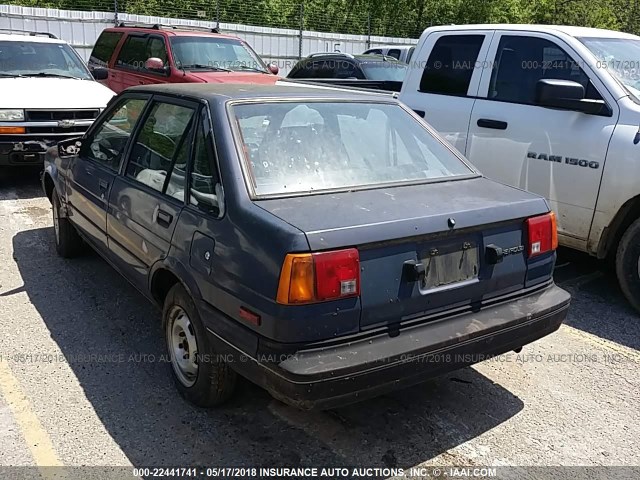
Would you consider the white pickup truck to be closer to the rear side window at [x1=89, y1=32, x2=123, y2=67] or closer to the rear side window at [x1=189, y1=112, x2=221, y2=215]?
the rear side window at [x1=189, y1=112, x2=221, y2=215]

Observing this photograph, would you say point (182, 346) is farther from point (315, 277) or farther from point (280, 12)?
point (280, 12)

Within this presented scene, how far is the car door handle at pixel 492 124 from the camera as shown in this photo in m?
5.36

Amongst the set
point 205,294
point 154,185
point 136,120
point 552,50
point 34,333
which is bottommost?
point 34,333

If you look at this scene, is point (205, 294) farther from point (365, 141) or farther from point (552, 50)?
point (552, 50)

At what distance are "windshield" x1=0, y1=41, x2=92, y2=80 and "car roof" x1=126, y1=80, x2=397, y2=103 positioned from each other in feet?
17.5

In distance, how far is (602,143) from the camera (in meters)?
4.68

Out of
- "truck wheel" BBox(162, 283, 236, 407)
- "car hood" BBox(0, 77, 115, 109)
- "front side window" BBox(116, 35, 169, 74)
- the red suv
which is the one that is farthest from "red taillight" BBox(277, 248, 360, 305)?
"front side window" BBox(116, 35, 169, 74)

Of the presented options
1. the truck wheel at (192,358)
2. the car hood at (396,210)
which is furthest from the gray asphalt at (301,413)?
the car hood at (396,210)

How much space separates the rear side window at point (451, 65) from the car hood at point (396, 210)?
2610 mm

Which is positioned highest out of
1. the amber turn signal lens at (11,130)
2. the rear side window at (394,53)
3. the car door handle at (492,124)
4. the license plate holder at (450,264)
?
the rear side window at (394,53)

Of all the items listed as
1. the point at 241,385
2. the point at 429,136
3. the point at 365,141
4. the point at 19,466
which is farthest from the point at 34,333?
the point at 429,136

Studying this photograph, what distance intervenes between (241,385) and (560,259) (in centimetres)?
379

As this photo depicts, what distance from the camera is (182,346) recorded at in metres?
3.52

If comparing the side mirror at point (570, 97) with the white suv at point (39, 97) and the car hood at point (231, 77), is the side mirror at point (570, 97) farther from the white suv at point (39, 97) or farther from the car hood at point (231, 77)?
the white suv at point (39, 97)
